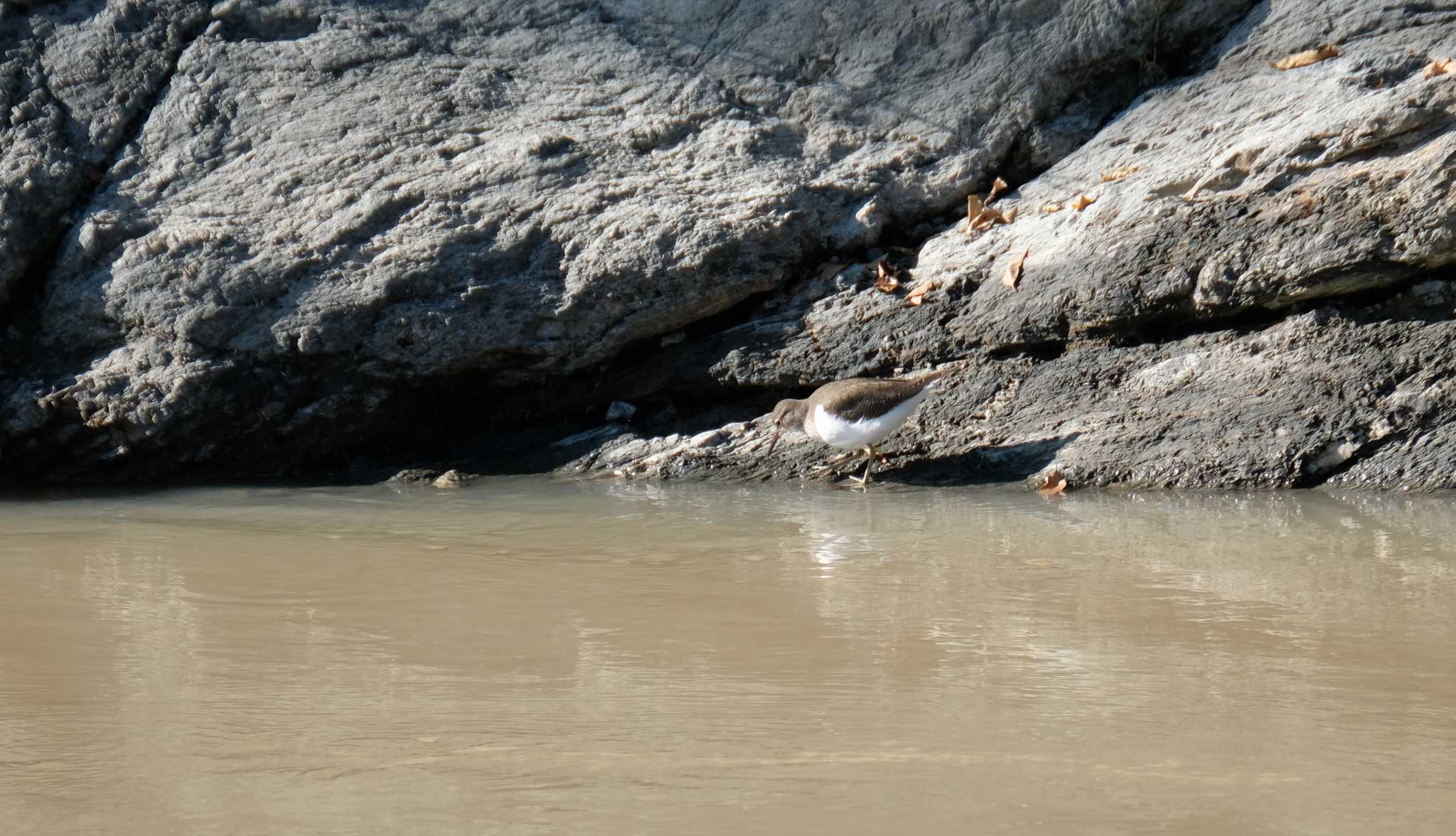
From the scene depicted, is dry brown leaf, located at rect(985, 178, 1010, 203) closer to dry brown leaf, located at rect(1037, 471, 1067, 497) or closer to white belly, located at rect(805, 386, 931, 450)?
white belly, located at rect(805, 386, 931, 450)

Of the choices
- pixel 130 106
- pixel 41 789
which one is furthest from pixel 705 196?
pixel 41 789

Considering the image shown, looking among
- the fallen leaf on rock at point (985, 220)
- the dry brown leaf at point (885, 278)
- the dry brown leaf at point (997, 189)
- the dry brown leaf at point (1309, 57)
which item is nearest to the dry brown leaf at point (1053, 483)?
the dry brown leaf at point (885, 278)

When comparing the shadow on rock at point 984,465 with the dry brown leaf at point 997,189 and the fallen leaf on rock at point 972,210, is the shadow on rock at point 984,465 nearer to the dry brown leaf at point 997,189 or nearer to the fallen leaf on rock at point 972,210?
the fallen leaf on rock at point 972,210

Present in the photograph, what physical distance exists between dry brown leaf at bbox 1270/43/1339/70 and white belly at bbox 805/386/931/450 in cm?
258

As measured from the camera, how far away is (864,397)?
5.77m

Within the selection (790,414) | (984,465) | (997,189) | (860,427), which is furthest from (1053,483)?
(997,189)

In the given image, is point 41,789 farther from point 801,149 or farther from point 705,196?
point 801,149

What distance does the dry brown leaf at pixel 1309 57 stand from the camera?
6.25 m

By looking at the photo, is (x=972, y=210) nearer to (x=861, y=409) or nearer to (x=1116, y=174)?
(x=1116, y=174)

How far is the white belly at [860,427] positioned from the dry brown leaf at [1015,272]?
746 millimetres

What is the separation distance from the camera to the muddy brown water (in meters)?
2.05

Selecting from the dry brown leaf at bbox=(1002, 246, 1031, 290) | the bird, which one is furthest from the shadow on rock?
the dry brown leaf at bbox=(1002, 246, 1031, 290)

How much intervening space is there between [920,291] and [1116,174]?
1.17m

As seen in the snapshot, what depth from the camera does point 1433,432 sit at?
5246 mm
